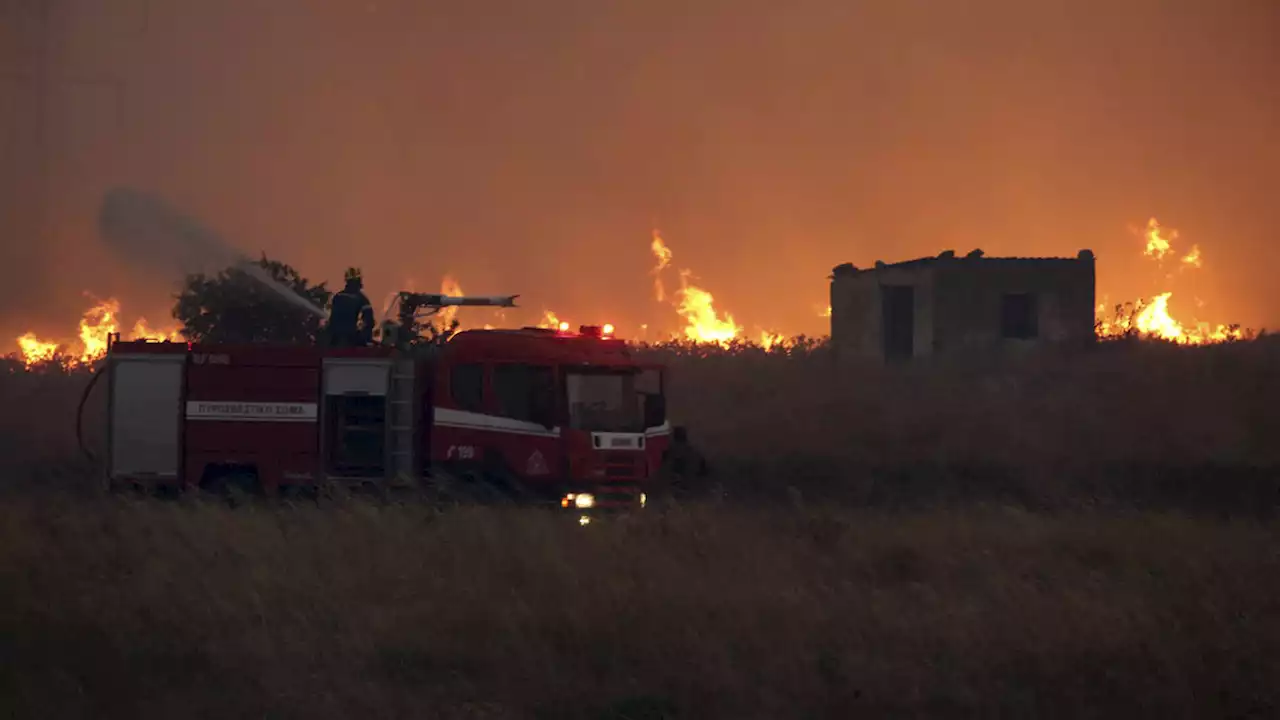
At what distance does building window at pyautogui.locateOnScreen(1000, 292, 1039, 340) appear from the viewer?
39.8 m

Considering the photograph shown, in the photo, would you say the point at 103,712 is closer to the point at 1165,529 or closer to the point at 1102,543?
the point at 1102,543

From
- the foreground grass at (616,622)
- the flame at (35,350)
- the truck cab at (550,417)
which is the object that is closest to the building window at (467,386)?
the truck cab at (550,417)

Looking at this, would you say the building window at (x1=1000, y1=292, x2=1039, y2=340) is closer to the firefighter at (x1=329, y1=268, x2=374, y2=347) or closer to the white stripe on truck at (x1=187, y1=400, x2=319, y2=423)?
the firefighter at (x1=329, y1=268, x2=374, y2=347)

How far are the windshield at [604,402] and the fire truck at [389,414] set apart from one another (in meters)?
0.02

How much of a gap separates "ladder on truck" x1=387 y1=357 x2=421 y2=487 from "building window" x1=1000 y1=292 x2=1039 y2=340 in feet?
82.6

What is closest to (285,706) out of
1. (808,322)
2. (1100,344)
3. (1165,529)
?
(1165,529)

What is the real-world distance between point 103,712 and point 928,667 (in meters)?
5.46

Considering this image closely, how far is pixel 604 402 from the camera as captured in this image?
18.0m

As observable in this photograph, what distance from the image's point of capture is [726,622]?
10484 millimetres

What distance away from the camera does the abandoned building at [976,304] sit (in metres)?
39.0

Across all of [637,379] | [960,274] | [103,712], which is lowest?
[103,712]

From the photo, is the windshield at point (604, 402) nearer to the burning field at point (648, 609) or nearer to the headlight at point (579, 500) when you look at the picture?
the headlight at point (579, 500)

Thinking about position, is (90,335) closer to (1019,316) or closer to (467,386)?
(1019,316)

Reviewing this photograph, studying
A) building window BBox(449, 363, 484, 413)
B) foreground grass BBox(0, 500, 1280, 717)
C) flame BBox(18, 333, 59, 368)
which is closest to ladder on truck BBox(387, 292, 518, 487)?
building window BBox(449, 363, 484, 413)
